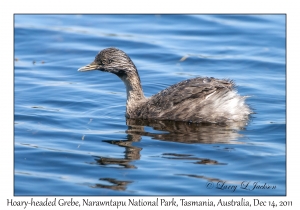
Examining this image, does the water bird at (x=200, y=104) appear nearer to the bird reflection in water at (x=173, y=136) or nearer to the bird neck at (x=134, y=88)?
the bird reflection in water at (x=173, y=136)

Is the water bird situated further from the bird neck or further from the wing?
the bird neck

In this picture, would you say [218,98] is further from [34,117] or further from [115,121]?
[34,117]

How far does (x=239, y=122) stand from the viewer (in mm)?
10961

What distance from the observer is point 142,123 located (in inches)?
438

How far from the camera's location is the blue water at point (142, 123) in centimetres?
866

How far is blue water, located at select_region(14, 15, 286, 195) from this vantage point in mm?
8656

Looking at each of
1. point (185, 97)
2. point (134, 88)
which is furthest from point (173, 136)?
point (134, 88)

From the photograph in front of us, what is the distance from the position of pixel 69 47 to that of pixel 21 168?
743cm

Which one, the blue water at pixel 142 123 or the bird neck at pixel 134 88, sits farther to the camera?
the bird neck at pixel 134 88

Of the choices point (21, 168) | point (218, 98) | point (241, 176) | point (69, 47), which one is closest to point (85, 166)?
point (21, 168)

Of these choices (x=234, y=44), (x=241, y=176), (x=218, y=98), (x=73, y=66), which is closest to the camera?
(x=241, y=176)

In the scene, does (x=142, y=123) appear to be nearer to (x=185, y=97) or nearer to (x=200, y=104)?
(x=185, y=97)

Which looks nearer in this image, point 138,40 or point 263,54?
point 263,54

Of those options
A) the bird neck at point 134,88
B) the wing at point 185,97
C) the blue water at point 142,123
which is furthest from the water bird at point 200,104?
the bird neck at point 134,88
